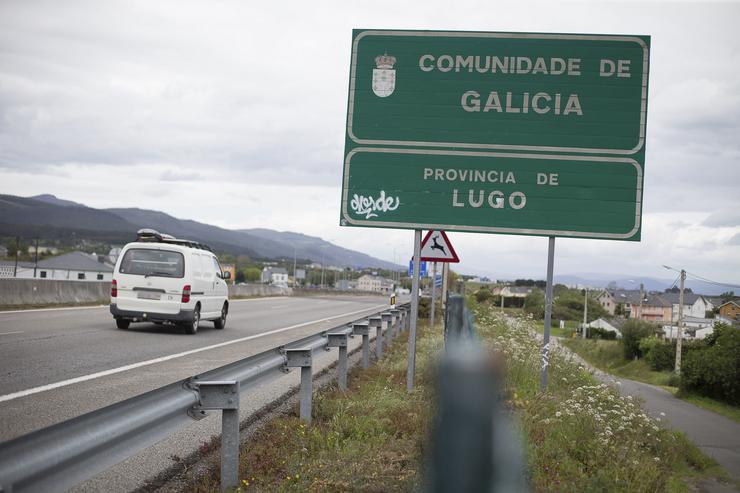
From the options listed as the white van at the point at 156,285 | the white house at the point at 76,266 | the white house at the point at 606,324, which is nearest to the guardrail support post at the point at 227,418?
the white van at the point at 156,285

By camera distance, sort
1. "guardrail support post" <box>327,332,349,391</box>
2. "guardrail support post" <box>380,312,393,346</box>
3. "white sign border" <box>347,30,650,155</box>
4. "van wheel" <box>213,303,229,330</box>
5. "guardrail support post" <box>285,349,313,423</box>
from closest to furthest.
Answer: "guardrail support post" <box>285,349,313,423</box>
"guardrail support post" <box>327,332,349,391</box>
"white sign border" <box>347,30,650,155</box>
"guardrail support post" <box>380,312,393,346</box>
"van wheel" <box>213,303,229,330</box>

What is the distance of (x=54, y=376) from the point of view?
364 inches

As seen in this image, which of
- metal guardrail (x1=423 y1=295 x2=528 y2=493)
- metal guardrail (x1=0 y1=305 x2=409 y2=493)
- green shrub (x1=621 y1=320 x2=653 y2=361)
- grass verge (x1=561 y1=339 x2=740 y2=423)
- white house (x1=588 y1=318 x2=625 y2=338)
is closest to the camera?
metal guardrail (x1=423 y1=295 x2=528 y2=493)

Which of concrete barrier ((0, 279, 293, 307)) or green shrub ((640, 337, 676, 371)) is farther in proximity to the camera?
green shrub ((640, 337, 676, 371))

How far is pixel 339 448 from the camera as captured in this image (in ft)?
19.0

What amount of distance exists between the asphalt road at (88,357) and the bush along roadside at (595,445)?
168 inches

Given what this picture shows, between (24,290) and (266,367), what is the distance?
689 inches

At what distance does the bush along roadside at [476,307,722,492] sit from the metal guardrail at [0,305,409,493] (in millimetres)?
1857

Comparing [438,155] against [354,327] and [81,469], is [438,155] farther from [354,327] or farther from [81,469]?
[81,469]

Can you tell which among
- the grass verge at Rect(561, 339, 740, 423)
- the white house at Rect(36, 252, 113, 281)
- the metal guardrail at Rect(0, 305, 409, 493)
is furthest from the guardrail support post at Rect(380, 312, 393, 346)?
the white house at Rect(36, 252, 113, 281)

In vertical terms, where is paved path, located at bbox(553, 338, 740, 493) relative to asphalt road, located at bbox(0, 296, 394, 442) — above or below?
below

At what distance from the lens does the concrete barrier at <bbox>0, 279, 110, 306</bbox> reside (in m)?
20.4

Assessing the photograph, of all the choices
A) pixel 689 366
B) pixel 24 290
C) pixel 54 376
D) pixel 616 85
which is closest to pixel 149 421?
pixel 54 376

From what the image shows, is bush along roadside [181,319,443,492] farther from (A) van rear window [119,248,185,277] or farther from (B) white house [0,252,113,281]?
(B) white house [0,252,113,281]
